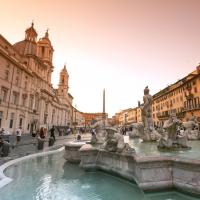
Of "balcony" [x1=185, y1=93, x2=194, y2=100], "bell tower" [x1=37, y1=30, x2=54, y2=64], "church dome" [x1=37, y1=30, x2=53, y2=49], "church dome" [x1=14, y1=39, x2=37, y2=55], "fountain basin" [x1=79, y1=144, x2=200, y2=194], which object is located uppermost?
"church dome" [x1=37, y1=30, x2=53, y2=49]

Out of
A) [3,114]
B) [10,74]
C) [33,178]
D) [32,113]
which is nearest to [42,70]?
[32,113]

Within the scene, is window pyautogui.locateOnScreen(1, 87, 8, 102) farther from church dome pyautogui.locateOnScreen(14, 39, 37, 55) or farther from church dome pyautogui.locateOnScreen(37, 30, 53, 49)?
→ church dome pyautogui.locateOnScreen(37, 30, 53, 49)

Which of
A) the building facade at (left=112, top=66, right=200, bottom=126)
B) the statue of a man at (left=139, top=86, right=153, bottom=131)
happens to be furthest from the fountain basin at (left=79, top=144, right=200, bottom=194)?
the building facade at (left=112, top=66, right=200, bottom=126)

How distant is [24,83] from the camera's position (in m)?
39.1

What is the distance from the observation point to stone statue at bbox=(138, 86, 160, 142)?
36.4 feet

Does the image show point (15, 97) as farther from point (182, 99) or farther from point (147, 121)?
point (182, 99)

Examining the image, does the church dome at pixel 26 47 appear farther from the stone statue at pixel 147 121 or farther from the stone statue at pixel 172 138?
the stone statue at pixel 172 138

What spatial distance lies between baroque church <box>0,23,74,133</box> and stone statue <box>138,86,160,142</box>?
26.5m

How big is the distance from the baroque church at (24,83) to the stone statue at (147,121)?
87.1 feet

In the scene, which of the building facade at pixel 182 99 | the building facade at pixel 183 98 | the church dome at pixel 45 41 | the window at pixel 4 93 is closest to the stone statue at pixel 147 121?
the building facade at pixel 182 99

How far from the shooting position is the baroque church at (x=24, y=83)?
32.5 m

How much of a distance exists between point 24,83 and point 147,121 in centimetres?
3330

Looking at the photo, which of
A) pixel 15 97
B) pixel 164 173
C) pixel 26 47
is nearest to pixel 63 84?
pixel 26 47

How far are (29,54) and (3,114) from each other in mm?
17766
